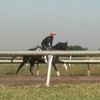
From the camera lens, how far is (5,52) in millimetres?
10164

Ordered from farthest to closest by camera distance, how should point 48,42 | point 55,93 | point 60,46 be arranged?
point 60,46 < point 48,42 < point 55,93

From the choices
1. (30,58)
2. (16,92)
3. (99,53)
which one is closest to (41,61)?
(30,58)

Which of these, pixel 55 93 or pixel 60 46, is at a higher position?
pixel 55 93

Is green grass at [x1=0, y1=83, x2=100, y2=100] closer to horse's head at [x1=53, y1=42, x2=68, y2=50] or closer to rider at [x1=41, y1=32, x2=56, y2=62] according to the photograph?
rider at [x1=41, y1=32, x2=56, y2=62]

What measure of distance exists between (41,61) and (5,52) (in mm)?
12629

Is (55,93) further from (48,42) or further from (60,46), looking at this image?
(60,46)

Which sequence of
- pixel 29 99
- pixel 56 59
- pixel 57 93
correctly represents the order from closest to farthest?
1. pixel 29 99
2. pixel 57 93
3. pixel 56 59

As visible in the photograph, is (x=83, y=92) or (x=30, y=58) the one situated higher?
(x=83, y=92)

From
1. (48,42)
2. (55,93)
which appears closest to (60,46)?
(48,42)

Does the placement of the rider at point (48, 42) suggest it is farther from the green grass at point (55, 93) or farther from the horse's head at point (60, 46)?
the green grass at point (55, 93)

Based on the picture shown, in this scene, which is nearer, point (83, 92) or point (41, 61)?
point (83, 92)

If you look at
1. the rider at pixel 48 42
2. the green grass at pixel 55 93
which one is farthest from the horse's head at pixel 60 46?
the green grass at pixel 55 93

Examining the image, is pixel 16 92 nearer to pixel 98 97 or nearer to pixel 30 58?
pixel 98 97

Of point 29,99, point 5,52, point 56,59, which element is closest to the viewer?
point 29,99
